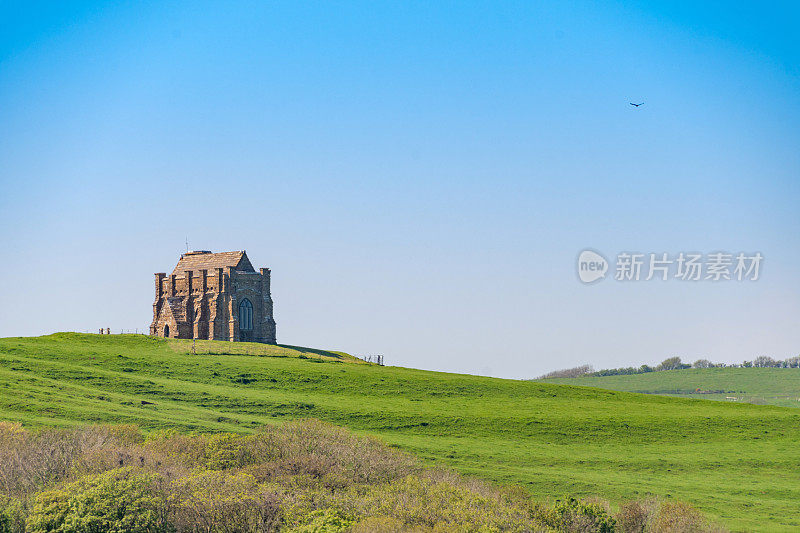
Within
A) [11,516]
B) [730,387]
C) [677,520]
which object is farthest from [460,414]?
[730,387]

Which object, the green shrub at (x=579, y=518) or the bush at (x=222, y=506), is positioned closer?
the bush at (x=222, y=506)

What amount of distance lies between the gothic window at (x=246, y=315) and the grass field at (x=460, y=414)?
6.98 metres

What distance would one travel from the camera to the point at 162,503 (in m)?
43.3

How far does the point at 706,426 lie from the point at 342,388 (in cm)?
3672

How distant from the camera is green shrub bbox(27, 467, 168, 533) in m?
41.0

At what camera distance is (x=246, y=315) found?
117750 millimetres

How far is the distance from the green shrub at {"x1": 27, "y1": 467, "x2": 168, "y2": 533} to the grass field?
25.7 metres

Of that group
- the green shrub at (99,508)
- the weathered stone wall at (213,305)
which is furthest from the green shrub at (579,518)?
the weathered stone wall at (213,305)

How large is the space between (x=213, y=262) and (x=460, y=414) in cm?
4945

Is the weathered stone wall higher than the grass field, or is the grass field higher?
the weathered stone wall

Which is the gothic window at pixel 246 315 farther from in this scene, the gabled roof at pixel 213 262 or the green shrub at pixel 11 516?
the green shrub at pixel 11 516

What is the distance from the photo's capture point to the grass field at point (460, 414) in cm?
6349

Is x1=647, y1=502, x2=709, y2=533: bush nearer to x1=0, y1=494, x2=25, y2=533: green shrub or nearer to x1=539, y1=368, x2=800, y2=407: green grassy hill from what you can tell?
x1=0, y1=494, x2=25, y2=533: green shrub

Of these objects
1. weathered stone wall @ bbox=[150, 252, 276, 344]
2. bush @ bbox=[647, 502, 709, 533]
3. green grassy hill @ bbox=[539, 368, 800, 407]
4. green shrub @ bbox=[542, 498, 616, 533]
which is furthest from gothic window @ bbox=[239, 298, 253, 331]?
green grassy hill @ bbox=[539, 368, 800, 407]
